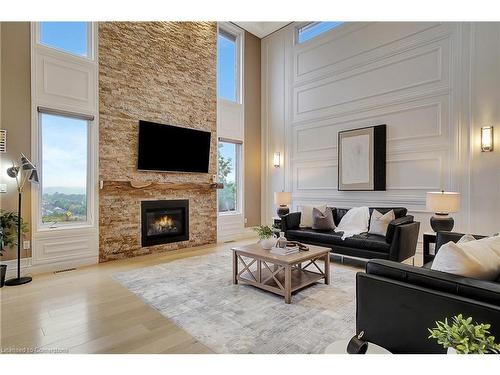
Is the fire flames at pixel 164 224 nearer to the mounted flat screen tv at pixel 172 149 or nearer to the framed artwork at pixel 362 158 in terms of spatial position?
the mounted flat screen tv at pixel 172 149

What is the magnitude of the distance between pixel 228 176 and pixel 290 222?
85.0 inches

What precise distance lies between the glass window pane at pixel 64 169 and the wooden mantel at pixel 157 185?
14.2 inches

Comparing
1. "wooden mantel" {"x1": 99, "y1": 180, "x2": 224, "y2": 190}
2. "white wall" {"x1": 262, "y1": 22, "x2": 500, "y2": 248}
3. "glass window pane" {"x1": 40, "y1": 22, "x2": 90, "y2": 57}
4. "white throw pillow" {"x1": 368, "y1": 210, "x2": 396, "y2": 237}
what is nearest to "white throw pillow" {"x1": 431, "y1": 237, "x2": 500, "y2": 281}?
"white throw pillow" {"x1": 368, "y1": 210, "x2": 396, "y2": 237}

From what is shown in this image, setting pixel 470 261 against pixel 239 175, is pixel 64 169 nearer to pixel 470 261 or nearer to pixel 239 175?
pixel 239 175

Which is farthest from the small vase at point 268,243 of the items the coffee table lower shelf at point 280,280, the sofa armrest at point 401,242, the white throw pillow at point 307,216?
the white throw pillow at point 307,216

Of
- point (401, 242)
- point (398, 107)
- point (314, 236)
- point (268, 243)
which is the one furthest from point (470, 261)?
point (398, 107)

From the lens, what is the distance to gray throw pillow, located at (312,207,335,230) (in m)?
4.62

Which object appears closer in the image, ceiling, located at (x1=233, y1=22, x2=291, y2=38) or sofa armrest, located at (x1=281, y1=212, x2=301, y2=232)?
sofa armrest, located at (x1=281, y1=212, x2=301, y2=232)

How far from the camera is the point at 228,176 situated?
20.9ft

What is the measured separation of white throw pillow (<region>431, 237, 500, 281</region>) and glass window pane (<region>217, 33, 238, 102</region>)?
5.44 meters

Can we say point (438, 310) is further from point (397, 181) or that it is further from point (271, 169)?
point (271, 169)

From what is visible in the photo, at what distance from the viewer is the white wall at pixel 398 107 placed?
4.02 m

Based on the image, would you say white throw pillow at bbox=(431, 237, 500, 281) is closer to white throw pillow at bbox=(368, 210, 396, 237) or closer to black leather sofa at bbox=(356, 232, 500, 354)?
black leather sofa at bbox=(356, 232, 500, 354)
